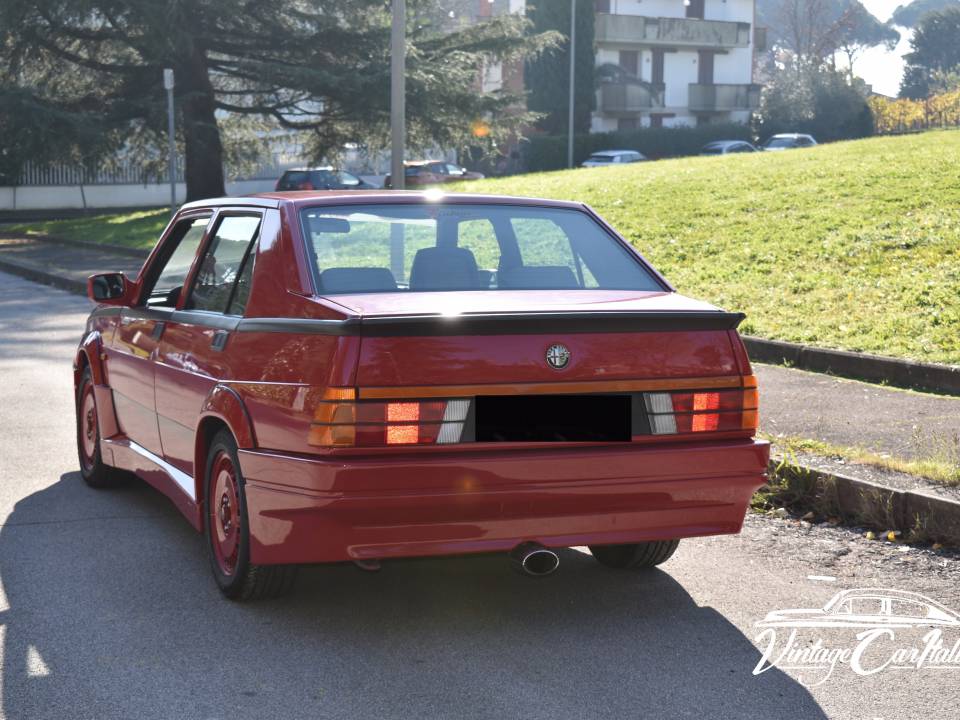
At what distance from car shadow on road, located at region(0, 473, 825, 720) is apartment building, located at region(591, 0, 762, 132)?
5865cm

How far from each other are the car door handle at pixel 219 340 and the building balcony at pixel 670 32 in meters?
58.1

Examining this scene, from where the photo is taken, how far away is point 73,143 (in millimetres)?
27531

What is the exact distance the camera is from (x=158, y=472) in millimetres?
6148

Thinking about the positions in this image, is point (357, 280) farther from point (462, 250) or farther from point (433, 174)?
point (433, 174)

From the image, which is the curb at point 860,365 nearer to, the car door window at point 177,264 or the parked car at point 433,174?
the car door window at point 177,264

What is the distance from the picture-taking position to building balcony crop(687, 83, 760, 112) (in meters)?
66.3

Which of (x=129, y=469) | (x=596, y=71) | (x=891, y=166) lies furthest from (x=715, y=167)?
(x=596, y=71)

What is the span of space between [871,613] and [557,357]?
1594 mm

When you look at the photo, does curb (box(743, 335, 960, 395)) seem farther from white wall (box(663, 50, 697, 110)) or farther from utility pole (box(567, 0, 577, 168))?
white wall (box(663, 50, 697, 110))

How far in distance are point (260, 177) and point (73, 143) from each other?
28238 millimetres

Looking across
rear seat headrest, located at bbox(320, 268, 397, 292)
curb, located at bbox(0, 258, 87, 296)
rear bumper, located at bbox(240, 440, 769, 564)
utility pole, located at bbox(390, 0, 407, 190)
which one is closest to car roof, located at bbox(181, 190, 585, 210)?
rear seat headrest, located at bbox(320, 268, 397, 292)

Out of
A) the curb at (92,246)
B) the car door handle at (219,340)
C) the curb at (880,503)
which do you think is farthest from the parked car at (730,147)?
the car door handle at (219,340)

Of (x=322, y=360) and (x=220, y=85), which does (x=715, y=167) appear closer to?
(x=220, y=85)

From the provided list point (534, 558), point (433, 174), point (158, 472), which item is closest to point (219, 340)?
point (158, 472)
